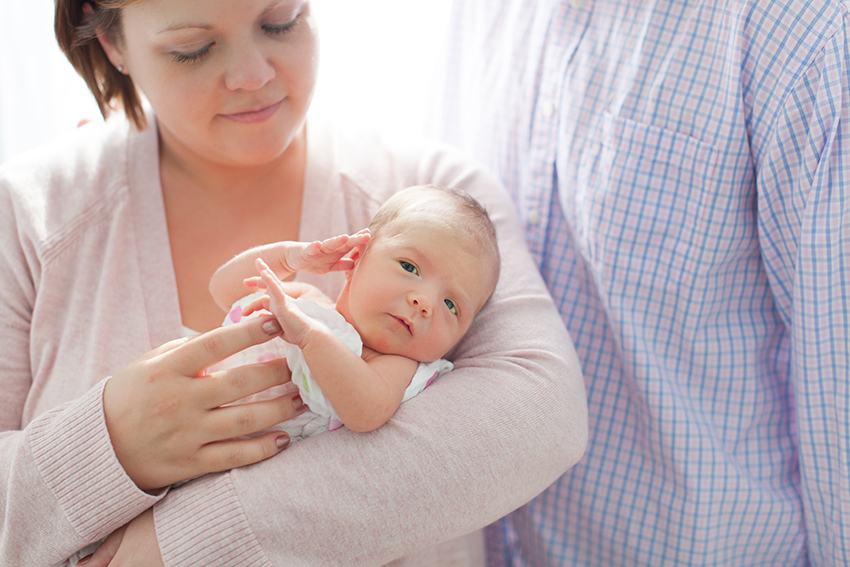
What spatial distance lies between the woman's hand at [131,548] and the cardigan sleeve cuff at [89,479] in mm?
24

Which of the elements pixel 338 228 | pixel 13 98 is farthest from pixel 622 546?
pixel 13 98

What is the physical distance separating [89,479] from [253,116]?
803 mm

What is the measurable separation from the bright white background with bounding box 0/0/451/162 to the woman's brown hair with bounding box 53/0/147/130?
0.69 metres

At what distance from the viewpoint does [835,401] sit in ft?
4.05

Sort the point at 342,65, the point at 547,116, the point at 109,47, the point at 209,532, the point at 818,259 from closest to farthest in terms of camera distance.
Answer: the point at 209,532
the point at 818,259
the point at 109,47
the point at 547,116
the point at 342,65

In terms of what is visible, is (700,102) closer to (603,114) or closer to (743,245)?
(603,114)

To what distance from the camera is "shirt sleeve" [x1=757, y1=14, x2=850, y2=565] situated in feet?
3.84

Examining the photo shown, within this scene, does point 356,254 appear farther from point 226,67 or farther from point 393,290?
point 226,67

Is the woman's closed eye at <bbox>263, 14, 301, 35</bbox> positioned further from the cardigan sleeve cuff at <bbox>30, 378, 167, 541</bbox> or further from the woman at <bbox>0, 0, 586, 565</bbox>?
the cardigan sleeve cuff at <bbox>30, 378, 167, 541</bbox>

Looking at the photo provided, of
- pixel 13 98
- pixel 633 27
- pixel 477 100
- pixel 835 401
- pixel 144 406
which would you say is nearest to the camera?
pixel 144 406

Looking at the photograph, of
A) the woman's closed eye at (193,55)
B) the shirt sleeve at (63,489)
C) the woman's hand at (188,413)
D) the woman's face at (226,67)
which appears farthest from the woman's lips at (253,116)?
the shirt sleeve at (63,489)

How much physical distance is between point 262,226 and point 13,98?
5.11 ft

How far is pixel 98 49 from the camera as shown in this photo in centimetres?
148

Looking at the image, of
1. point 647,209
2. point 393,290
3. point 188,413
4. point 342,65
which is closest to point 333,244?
point 393,290
